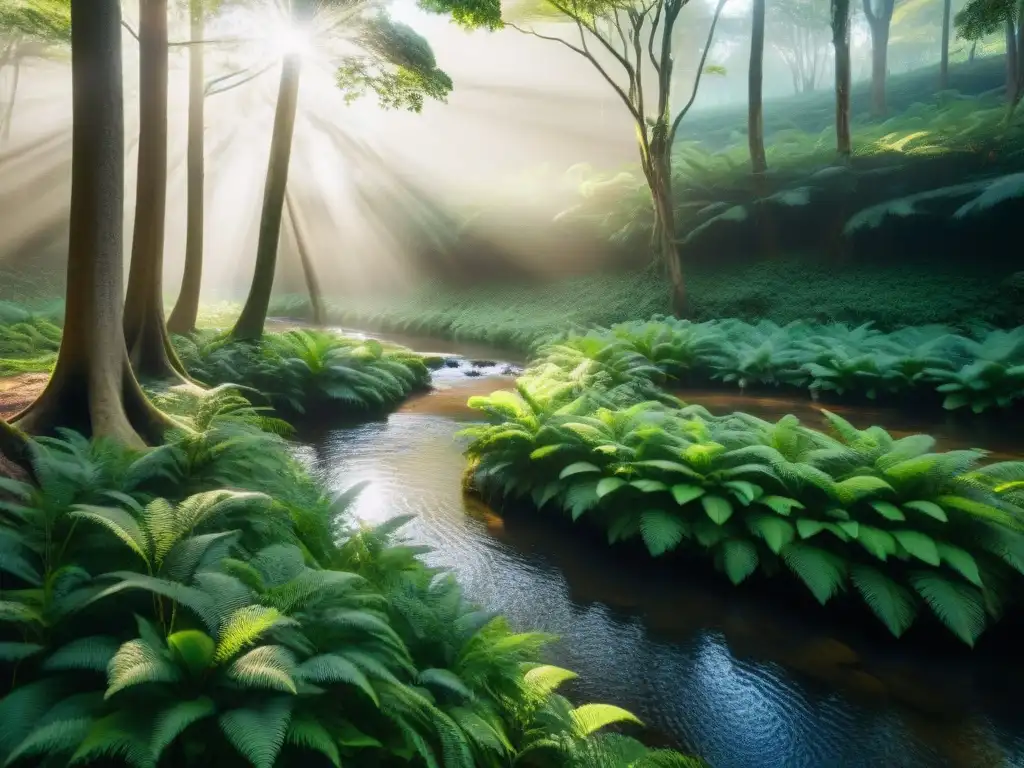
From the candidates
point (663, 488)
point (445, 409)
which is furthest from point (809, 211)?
point (663, 488)

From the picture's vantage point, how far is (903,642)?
4.18 meters

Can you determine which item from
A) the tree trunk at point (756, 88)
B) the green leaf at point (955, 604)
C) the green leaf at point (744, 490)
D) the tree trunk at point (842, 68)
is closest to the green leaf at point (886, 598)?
the green leaf at point (955, 604)

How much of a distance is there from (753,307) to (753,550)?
506 inches

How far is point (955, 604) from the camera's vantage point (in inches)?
159

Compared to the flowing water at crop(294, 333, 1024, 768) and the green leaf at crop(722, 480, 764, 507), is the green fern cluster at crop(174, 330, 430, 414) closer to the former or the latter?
the flowing water at crop(294, 333, 1024, 768)

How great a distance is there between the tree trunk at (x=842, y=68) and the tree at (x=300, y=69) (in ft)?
31.9

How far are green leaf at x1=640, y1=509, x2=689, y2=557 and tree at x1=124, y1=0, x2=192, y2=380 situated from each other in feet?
20.1

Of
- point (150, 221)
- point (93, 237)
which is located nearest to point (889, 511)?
point (93, 237)

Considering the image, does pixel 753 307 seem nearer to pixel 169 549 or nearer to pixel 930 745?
pixel 930 745

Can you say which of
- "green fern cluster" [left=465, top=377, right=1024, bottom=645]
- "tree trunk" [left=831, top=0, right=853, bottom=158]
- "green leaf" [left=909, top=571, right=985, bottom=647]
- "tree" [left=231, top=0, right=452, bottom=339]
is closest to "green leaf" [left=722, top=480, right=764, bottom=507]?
"green fern cluster" [left=465, top=377, right=1024, bottom=645]

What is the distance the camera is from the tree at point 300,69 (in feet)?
36.4

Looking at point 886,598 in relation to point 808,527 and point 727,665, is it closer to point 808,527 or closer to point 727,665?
point 808,527

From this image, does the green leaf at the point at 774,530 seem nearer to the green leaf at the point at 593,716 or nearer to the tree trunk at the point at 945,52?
the green leaf at the point at 593,716

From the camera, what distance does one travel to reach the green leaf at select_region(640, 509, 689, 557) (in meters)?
4.84
